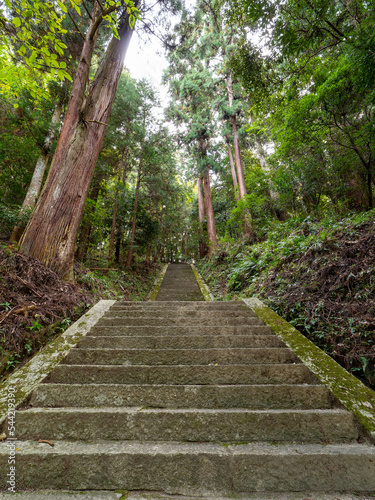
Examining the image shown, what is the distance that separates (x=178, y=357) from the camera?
249cm

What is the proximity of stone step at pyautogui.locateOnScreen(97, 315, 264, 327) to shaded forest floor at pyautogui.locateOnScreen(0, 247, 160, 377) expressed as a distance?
0.64m

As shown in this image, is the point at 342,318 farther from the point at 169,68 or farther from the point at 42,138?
the point at 169,68

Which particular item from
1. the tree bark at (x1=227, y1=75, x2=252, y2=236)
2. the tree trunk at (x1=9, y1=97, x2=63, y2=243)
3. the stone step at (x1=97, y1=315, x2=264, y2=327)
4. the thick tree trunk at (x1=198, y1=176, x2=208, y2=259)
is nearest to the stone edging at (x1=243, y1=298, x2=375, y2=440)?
the stone step at (x1=97, y1=315, x2=264, y2=327)

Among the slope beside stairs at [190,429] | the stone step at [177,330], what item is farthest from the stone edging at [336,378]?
the stone step at [177,330]

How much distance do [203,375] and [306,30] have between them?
268 inches

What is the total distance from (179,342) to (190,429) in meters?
1.09

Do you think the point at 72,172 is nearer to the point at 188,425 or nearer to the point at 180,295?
the point at 188,425

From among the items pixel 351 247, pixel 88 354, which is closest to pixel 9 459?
pixel 88 354

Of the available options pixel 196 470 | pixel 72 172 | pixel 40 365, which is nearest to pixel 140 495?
pixel 196 470

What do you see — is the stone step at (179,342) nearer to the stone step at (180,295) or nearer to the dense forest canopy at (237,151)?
the dense forest canopy at (237,151)

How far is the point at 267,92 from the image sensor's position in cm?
548

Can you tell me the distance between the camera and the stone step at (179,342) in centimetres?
275

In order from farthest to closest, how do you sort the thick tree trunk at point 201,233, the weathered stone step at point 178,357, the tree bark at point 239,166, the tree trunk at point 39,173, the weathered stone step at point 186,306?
1. the thick tree trunk at point 201,233
2. the tree bark at point 239,166
3. the tree trunk at point 39,173
4. the weathered stone step at point 186,306
5. the weathered stone step at point 178,357

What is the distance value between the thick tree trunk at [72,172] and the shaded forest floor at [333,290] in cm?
418
